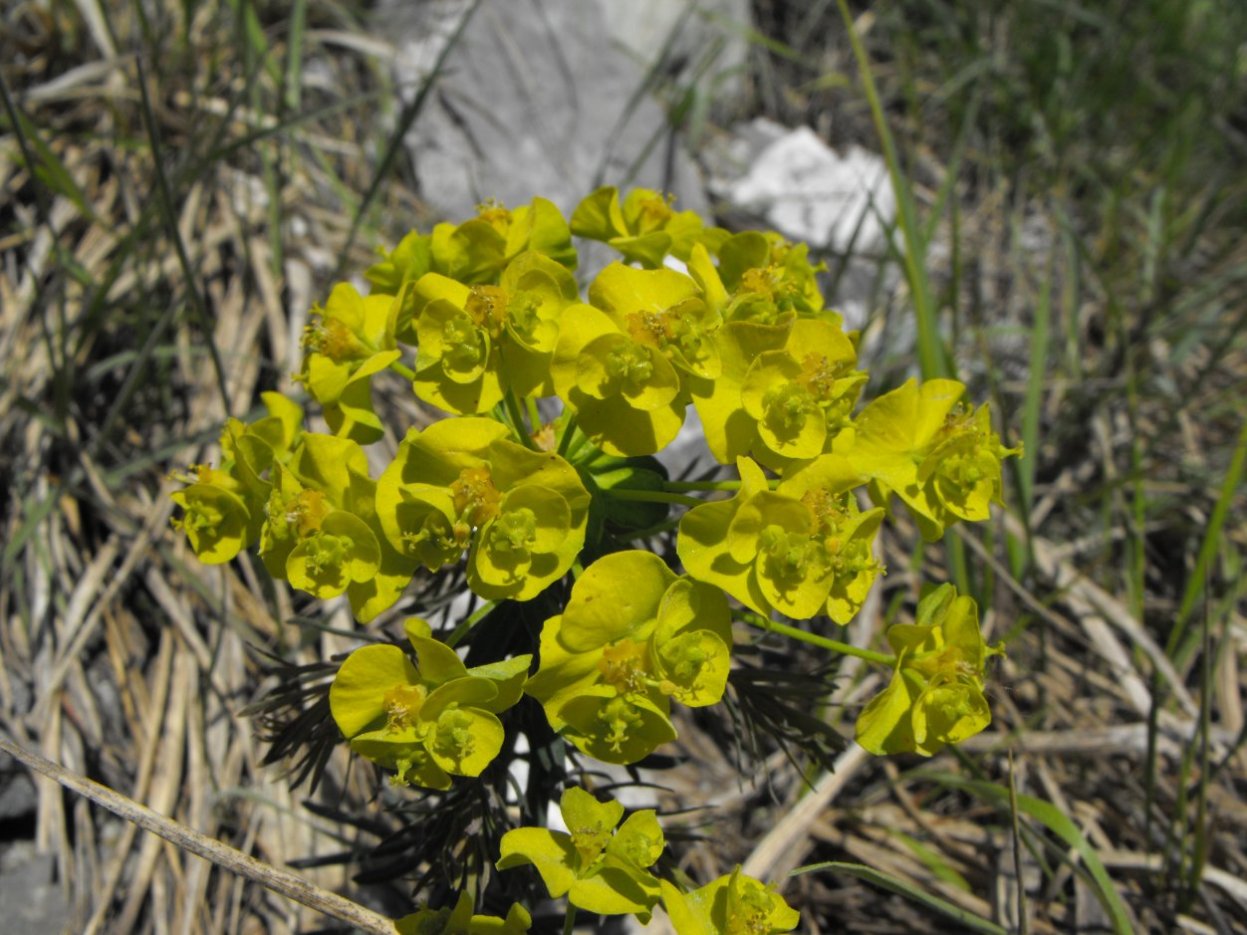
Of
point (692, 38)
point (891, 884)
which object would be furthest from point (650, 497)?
point (692, 38)

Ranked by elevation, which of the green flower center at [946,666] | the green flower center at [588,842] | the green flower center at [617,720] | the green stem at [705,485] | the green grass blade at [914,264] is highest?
the green grass blade at [914,264]

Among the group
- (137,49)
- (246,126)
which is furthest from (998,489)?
(137,49)

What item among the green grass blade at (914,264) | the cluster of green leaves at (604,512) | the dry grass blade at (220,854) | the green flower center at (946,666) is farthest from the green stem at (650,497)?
the green grass blade at (914,264)

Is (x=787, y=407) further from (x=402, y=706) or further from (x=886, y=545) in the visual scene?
(x=886, y=545)

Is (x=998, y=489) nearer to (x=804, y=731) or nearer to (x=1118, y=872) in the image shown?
(x=804, y=731)

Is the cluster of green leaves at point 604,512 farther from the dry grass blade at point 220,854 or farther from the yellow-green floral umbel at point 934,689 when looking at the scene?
the dry grass blade at point 220,854

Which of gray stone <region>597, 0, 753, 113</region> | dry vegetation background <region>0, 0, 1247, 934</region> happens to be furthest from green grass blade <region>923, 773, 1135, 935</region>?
gray stone <region>597, 0, 753, 113</region>
